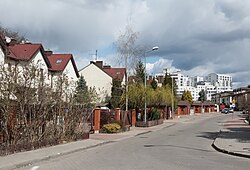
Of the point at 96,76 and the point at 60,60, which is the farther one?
the point at 96,76

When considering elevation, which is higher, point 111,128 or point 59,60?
point 59,60

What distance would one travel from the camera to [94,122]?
3062cm

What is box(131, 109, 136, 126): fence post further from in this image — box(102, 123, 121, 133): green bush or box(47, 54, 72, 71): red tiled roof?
box(47, 54, 72, 71): red tiled roof

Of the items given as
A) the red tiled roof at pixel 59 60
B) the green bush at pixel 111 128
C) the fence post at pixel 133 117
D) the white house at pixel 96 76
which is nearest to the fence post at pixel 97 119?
the green bush at pixel 111 128

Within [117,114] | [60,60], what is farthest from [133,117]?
[60,60]

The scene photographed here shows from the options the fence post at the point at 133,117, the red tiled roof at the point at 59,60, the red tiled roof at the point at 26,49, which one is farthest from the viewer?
the red tiled roof at the point at 59,60

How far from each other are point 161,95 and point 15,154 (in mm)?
37138

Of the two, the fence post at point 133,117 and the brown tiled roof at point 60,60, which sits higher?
the brown tiled roof at point 60,60

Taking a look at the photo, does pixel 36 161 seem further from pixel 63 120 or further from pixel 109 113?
pixel 109 113

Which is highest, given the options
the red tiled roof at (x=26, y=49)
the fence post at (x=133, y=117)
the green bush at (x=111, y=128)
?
the red tiled roof at (x=26, y=49)

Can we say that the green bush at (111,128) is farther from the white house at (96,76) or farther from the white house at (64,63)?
the white house at (96,76)

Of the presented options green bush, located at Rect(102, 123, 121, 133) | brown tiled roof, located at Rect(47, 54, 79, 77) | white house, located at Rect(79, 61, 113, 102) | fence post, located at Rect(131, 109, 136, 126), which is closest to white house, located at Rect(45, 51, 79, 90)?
brown tiled roof, located at Rect(47, 54, 79, 77)

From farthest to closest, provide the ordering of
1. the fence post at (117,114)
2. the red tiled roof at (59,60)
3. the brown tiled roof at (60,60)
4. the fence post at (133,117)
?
1. the brown tiled roof at (60,60)
2. the red tiled roof at (59,60)
3. the fence post at (133,117)
4. the fence post at (117,114)

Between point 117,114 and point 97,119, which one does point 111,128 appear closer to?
point 97,119
